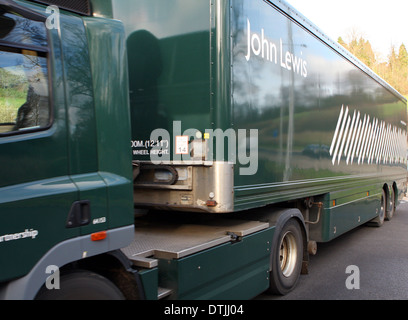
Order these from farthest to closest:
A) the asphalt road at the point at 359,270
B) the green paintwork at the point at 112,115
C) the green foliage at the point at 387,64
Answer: the green foliage at the point at 387,64 → the asphalt road at the point at 359,270 → the green paintwork at the point at 112,115

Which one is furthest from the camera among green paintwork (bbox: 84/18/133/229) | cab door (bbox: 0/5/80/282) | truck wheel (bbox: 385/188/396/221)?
truck wheel (bbox: 385/188/396/221)

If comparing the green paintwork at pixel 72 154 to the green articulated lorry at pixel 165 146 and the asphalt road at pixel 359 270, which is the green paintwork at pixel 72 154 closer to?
the green articulated lorry at pixel 165 146

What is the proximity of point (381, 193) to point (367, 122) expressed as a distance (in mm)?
2601

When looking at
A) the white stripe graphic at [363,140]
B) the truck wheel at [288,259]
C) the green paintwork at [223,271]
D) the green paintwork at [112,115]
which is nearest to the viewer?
the green paintwork at [112,115]

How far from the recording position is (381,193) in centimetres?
1030

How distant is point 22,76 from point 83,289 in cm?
139

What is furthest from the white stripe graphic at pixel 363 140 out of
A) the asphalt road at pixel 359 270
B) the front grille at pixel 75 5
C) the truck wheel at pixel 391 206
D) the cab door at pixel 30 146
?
the cab door at pixel 30 146

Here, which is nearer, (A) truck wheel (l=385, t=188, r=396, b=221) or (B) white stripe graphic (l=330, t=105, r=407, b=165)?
(B) white stripe graphic (l=330, t=105, r=407, b=165)

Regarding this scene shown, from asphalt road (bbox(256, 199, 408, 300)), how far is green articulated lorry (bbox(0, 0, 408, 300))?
0.38 m

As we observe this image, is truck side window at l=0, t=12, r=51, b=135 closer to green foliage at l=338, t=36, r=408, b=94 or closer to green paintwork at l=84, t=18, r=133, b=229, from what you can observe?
green paintwork at l=84, t=18, r=133, b=229

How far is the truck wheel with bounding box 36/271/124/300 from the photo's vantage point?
2.45m

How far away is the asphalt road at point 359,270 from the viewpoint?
530 cm

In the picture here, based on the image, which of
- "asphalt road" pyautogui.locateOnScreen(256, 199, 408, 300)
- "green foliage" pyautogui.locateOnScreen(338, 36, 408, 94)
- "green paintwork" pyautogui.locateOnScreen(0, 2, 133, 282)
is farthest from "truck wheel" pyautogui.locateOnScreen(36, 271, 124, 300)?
"green foliage" pyautogui.locateOnScreen(338, 36, 408, 94)

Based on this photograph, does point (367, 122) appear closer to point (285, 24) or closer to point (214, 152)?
point (285, 24)
